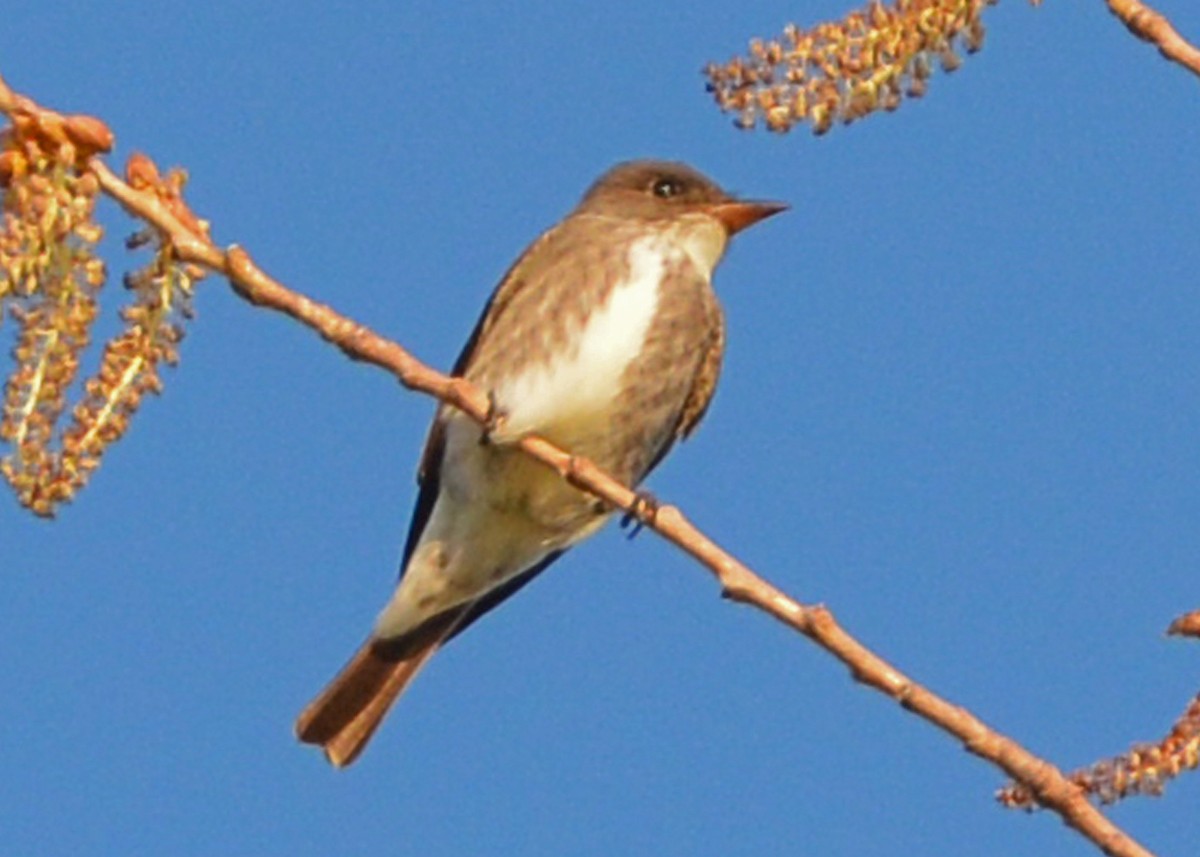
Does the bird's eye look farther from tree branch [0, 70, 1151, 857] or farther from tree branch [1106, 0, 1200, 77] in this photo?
tree branch [1106, 0, 1200, 77]

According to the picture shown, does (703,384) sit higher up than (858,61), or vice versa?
(703,384)

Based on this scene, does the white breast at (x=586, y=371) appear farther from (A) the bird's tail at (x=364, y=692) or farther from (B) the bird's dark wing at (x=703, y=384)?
(A) the bird's tail at (x=364, y=692)

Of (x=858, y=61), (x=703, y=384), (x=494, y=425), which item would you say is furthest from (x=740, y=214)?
(x=858, y=61)

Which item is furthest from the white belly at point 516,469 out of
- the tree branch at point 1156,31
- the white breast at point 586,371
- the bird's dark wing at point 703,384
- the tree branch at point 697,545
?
the tree branch at point 1156,31

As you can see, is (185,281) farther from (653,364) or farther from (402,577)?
(402,577)

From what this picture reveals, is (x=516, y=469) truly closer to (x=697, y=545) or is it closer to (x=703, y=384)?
(x=703, y=384)

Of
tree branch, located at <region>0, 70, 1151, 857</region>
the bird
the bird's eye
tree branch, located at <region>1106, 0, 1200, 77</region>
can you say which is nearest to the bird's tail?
the bird
